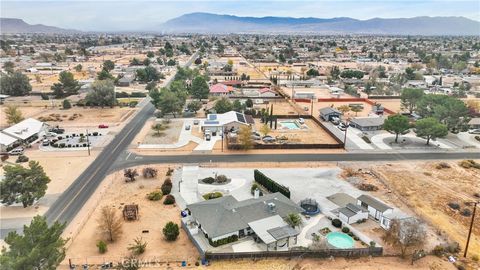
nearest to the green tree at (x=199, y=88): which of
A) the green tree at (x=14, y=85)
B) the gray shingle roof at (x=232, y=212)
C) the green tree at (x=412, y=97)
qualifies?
the green tree at (x=14, y=85)

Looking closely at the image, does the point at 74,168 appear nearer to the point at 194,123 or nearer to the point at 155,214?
the point at 155,214

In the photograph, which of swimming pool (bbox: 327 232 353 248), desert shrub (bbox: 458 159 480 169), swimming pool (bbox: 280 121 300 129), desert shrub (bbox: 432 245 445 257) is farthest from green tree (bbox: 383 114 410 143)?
swimming pool (bbox: 327 232 353 248)

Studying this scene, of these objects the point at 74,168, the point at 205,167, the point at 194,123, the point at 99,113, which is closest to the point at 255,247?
the point at 205,167

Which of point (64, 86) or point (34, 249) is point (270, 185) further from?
point (64, 86)

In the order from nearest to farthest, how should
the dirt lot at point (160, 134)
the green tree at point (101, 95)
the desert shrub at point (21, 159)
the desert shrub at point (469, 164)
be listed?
1. the desert shrub at point (469, 164)
2. the desert shrub at point (21, 159)
3. the dirt lot at point (160, 134)
4. the green tree at point (101, 95)

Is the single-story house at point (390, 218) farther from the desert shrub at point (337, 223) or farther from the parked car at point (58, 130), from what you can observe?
the parked car at point (58, 130)

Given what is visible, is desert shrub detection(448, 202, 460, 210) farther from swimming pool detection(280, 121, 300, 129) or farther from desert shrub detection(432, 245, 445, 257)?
swimming pool detection(280, 121, 300, 129)

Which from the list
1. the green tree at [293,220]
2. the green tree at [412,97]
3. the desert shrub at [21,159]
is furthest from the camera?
the green tree at [412,97]
